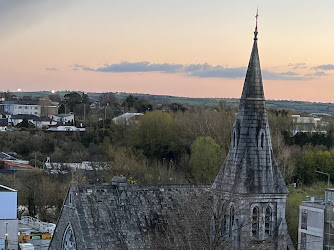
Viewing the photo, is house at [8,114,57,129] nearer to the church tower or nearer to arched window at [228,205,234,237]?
the church tower

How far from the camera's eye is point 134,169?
8700 centimetres

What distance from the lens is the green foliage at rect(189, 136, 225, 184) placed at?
88875mm

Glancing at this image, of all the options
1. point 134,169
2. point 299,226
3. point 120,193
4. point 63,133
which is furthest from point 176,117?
point 120,193

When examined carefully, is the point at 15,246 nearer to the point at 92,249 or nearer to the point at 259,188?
the point at 92,249

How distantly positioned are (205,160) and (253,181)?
54648 mm

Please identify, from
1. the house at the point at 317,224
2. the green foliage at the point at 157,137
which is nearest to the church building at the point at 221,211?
the house at the point at 317,224

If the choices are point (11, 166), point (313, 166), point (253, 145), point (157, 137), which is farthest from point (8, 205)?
point (157, 137)

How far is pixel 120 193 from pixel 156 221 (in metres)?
2.44

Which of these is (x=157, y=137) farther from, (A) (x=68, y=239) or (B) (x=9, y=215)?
(A) (x=68, y=239)

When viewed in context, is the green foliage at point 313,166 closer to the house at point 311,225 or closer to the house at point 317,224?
the house at point 311,225

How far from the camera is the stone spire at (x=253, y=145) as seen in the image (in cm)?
3788

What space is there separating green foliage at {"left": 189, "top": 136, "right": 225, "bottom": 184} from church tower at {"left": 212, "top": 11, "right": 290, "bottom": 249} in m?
47.6

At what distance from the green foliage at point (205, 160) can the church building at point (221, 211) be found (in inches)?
1824

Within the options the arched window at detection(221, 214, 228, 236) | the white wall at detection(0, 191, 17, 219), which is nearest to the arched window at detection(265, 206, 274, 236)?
the arched window at detection(221, 214, 228, 236)
